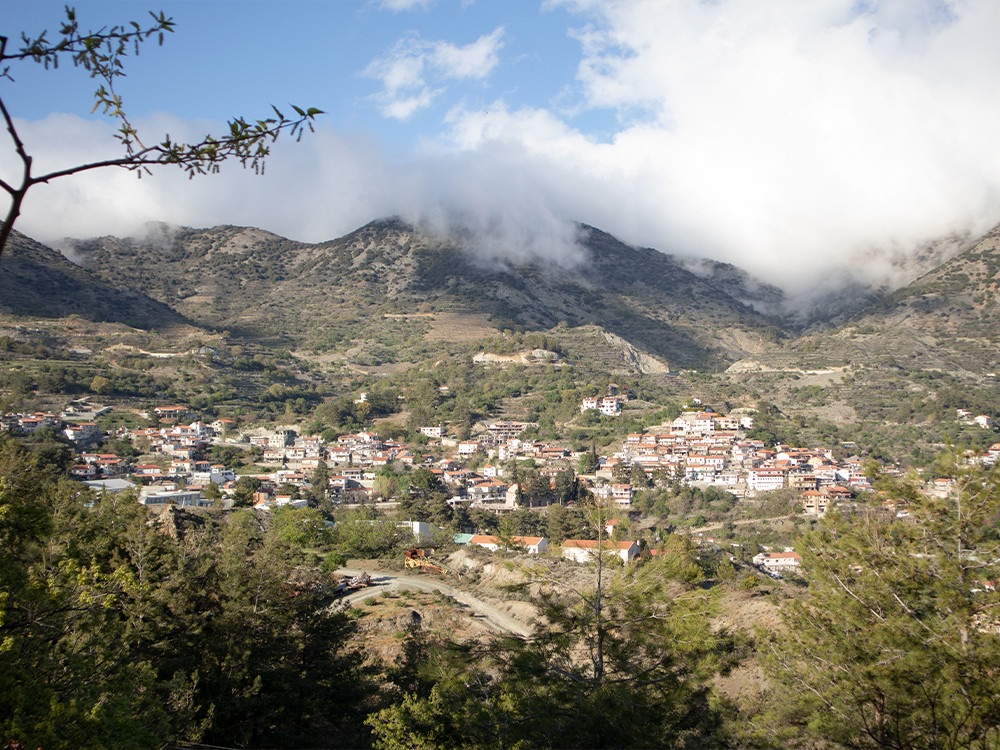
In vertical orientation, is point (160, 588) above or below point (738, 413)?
below

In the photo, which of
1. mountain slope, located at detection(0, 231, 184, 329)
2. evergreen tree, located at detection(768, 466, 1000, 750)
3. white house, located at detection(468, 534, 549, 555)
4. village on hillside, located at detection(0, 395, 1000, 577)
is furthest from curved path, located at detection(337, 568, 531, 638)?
mountain slope, located at detection(0, 231, 184, 329)

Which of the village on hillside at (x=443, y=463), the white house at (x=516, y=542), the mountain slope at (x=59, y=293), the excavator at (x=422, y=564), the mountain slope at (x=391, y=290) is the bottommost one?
the excavator at (x=422, y=564)

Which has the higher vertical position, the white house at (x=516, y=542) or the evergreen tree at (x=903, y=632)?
the evergreen tree at (x=903, y=632)

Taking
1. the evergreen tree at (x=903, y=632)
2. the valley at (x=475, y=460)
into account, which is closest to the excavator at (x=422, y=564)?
the valley at (x=475, y=460)

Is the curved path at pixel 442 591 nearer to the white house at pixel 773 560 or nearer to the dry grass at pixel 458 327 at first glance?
the white house at pixel 773 560

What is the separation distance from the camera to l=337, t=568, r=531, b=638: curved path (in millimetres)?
14352

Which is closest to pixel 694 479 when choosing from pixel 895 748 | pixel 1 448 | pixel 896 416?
pixel 896 416

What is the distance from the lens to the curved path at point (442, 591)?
1435cm

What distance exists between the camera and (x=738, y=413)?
193ft

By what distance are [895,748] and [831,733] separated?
0.61 m

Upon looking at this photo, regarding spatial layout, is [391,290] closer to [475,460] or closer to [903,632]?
[475,460]

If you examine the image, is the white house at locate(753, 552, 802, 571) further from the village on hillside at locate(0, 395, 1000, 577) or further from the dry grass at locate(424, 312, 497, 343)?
the dry grass at locate(424, 312, 497, 343)

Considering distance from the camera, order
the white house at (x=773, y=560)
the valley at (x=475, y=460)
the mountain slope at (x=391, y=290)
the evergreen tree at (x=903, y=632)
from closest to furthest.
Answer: the evergreen tree at (x=903, y=632) → the valley at (x=475, y=460) → the white house at (x=773, y=560) → the mountain slope at (x=391, y=290)

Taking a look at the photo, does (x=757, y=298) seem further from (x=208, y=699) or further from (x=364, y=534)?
(x=208, y=699)
